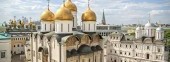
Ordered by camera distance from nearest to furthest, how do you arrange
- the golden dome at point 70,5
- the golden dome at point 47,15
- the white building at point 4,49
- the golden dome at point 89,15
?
the white building at point 4,49, the golden dome at point 89,15, the golden dome at point 47,15, the golden dome at point 70,5

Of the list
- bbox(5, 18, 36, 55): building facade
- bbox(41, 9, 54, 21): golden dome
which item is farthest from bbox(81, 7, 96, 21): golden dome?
bbox(5, 18, 36, 55): building facade

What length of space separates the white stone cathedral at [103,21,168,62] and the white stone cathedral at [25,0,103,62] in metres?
11.6

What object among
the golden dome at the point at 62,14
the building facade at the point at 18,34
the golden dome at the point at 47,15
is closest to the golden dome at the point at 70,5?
the golden dome at the point at 47,15

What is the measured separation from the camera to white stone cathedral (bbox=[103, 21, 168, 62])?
33.0 meters

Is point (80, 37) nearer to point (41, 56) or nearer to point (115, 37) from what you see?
point (41, 56)

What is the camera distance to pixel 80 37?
22984 mm

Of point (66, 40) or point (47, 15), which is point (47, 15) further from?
point (66, 40)

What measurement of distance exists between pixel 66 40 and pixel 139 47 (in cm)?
1903

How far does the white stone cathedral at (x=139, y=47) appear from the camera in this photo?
108 ft

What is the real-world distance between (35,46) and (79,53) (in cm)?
803

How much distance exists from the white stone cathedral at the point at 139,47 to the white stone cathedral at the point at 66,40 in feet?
38.0

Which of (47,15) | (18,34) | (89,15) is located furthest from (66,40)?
(18,34)

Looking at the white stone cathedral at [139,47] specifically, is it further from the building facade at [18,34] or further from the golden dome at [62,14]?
the building facade at [18,34]

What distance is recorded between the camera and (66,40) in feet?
67.8
